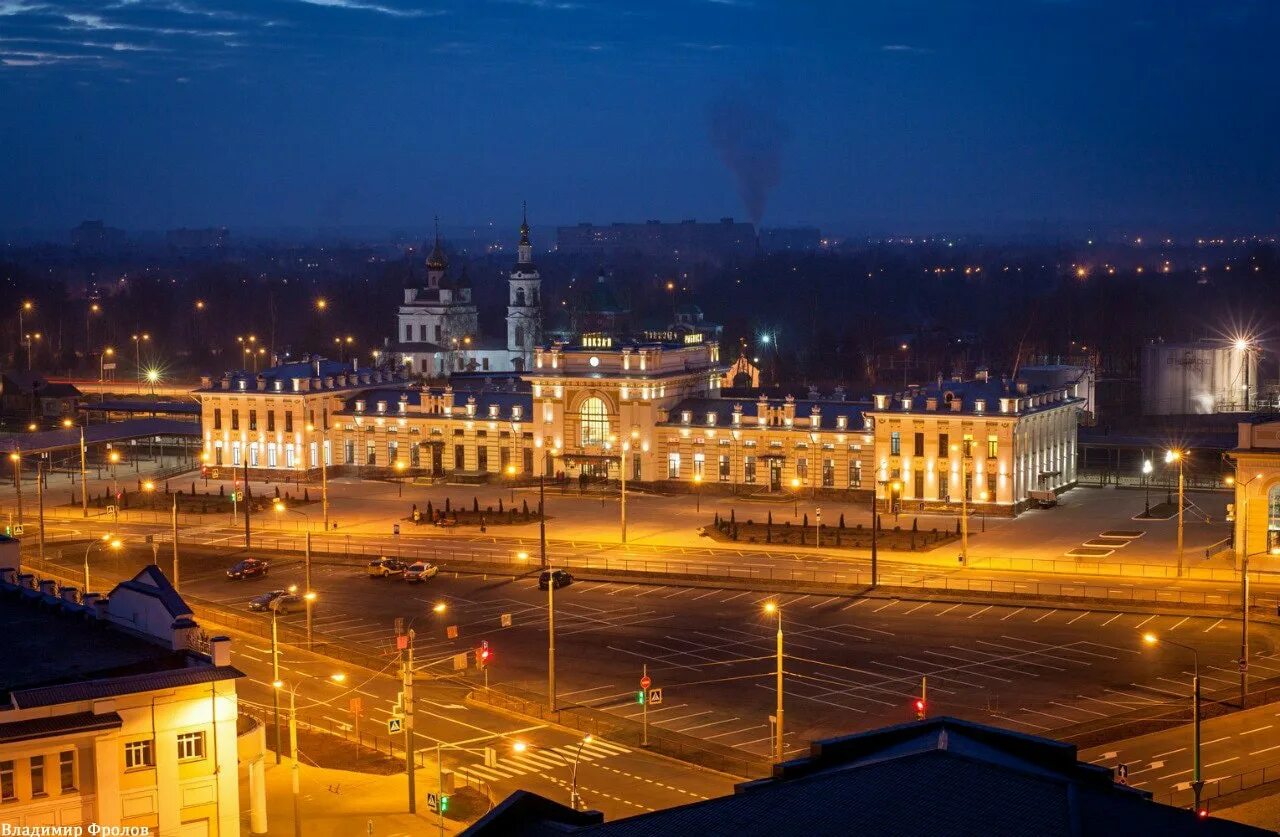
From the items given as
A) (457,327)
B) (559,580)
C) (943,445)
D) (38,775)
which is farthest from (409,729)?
(457,327)

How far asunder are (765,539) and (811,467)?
1528cm

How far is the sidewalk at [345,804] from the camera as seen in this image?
4194cm

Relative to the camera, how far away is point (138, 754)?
38.2m

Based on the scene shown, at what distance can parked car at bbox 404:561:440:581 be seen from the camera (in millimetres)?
72688

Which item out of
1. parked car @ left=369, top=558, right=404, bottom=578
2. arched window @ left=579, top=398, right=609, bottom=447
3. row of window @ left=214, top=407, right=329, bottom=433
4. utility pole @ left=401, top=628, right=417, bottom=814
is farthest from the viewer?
row of window @ left=214, top=407, right=329, bottom=433

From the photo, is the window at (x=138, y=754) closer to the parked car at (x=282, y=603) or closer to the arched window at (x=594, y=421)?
the parked car at (x=282, y=603)

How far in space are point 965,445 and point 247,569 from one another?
35492 mm

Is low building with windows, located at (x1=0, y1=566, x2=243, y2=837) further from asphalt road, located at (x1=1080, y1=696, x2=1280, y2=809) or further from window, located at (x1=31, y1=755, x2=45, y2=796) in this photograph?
asphalt road, located at (x1=1080, y1=696, x2=1280, y2=809)

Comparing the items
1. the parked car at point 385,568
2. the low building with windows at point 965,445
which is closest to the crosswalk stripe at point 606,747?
the parked car at point 385,568

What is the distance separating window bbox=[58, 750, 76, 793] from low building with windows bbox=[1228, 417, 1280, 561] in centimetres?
4792

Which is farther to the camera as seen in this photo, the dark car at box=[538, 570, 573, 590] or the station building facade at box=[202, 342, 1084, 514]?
the station building facade at box=[202, 342, 1084, 514]

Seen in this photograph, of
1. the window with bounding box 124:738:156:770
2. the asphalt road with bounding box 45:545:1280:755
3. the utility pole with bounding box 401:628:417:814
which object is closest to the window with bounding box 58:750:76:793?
the window with bounding box 124:738:156:770

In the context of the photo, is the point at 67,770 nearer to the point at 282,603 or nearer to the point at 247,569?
the point at 282,603

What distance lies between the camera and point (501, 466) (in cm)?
10500
